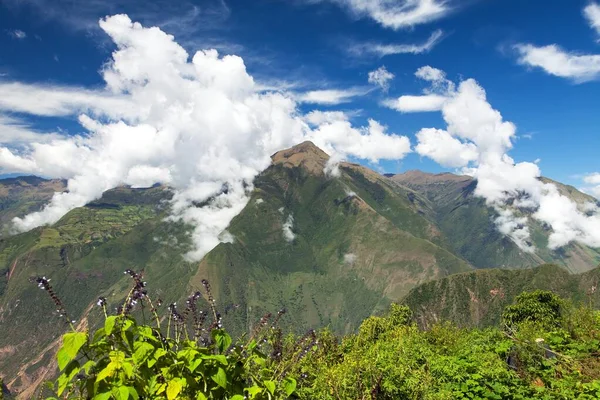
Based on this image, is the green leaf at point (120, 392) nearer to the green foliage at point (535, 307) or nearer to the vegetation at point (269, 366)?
the vegetation at point (269, 366)

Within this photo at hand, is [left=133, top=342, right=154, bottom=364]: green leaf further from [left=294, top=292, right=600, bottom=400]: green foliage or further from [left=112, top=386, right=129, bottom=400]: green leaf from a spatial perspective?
[left=294, top=292, right=600, bottom=400]: green foliage

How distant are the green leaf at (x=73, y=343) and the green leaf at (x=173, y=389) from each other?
123 centimetres

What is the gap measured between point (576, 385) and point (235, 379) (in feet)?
52.8

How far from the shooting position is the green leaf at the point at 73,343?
176 inches

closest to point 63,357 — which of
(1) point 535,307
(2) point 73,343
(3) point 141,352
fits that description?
(2) point 73,343

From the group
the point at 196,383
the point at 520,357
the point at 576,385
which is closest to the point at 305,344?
the point at 196,383

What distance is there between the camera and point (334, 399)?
12.8m

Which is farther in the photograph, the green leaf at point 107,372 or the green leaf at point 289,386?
the green leaf at point 289,386

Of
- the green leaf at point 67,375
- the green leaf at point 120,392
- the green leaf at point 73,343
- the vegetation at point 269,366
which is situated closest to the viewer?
the green leaf at point 120,392

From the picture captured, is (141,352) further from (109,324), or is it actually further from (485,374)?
(485,374)

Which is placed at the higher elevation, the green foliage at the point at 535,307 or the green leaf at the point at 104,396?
the green leaf at the point at 104,396

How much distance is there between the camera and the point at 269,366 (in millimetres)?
9875

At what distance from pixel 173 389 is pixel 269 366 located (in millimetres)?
5427

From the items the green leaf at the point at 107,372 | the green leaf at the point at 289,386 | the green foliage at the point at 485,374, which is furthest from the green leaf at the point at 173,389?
the green foliage at the point at 485,374
